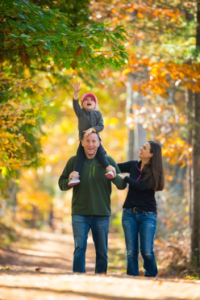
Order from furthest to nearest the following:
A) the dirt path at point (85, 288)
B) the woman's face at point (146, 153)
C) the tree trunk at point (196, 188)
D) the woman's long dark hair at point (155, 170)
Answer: the tree trunk at point (196, 188), the woman's face at point (146, 153), the woman's long dark hair at point (155, 170), the dirt path at point (85, 288)

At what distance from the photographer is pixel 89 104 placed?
695 centimetres

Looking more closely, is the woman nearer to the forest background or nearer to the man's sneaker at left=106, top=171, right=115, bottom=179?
the man's sneaker at left=106, top=171, right=115, bottom=179

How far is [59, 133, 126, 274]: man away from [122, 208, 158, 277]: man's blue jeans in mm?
311

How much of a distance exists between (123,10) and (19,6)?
214 inches

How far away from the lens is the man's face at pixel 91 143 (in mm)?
6730

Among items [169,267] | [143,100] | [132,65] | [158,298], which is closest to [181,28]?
[132,65]

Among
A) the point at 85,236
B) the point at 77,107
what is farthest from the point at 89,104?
the point at 85,236

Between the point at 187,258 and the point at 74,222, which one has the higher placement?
the point at 74,222

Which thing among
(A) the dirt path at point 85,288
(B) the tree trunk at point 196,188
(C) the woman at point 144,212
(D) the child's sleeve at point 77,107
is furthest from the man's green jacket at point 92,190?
(B) the tree trunk at point 196,188

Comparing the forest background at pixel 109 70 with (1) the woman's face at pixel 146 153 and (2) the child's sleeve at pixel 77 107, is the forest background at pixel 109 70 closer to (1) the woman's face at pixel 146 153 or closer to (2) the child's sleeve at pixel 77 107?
(2) the child's sleeve at pixel 77 107

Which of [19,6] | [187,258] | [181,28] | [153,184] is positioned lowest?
[187,258]

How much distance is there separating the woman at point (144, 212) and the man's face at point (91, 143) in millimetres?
599

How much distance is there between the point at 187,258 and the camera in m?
10.5

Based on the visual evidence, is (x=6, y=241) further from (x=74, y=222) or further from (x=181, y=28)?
(x=74, y=222)
